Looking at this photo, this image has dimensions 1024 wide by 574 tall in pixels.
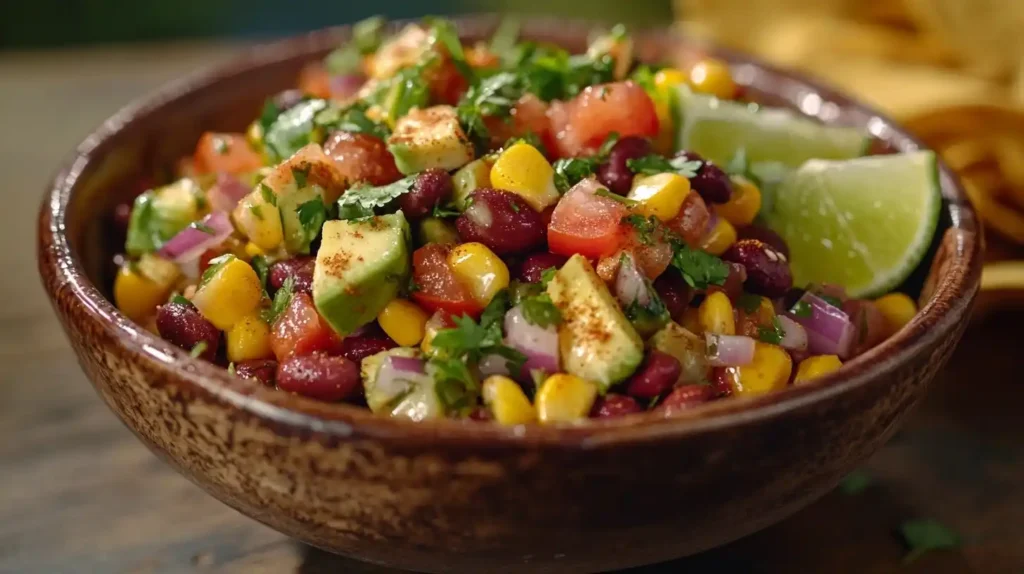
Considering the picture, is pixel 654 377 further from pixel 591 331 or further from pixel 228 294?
pixel 228 294

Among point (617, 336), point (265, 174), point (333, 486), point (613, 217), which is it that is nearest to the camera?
point (333, 486)

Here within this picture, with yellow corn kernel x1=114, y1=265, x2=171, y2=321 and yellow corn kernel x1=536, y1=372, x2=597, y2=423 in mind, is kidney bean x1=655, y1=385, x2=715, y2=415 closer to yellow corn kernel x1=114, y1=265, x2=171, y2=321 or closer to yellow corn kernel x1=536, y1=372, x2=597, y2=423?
yellow corn kernel x1=536, y1=372, x2=597, y2=423

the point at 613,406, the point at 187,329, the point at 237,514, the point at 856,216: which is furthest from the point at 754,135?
the point at 237,514

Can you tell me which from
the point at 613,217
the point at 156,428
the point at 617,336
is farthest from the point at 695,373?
the point at 156,428

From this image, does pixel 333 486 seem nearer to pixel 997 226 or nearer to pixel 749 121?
pixel 749 121

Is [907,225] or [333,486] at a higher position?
[333,486]

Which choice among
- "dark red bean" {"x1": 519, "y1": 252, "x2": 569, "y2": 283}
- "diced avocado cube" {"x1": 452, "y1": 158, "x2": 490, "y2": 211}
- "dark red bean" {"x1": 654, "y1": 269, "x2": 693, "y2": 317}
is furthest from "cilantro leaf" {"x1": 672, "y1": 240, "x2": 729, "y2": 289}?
"diced avocado cube" {"x1": 452, "y1": 158, "x2": 490, "y2": 211}
